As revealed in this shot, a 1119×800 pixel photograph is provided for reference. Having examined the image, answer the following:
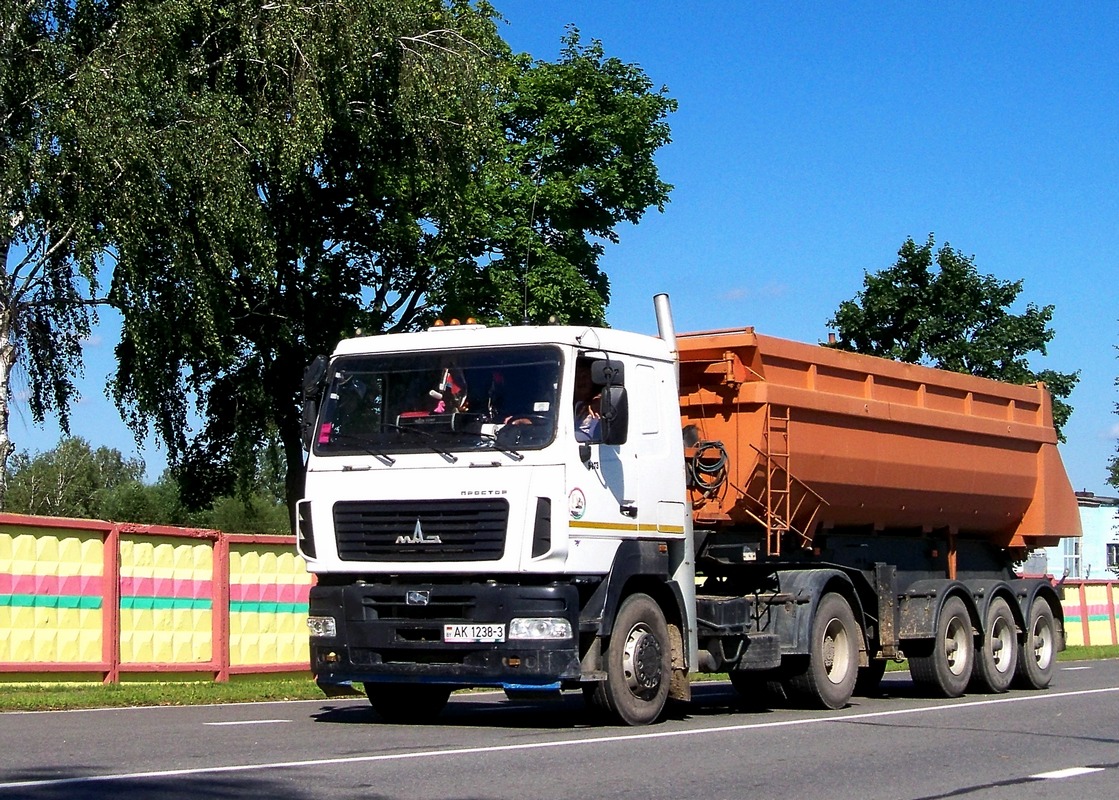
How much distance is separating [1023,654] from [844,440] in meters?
5.23

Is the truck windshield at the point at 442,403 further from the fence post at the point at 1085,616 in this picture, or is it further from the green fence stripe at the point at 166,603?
the fence post at the point at 1085,616

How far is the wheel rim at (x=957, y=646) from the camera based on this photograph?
17.7 m

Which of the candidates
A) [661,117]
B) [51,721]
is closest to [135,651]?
[51,721]

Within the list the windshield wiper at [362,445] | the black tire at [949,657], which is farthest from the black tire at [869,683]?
the windshield wiper at [362,445]

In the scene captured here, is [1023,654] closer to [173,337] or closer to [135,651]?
[135,651]

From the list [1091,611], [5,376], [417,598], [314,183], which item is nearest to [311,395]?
[417,598]

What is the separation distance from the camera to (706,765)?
32.7 ft

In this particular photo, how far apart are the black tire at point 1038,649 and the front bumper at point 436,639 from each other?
361 inches

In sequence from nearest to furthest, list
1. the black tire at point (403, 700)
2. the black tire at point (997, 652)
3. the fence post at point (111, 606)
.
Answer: the black tire at point (403, 700)
the fence post at point (111, 606)
the black tire at point (997, 652)

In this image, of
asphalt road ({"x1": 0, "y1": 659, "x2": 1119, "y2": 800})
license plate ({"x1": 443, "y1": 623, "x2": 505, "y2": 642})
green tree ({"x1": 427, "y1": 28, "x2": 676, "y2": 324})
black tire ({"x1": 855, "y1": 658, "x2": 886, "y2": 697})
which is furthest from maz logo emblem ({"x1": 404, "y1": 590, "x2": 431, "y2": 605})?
green tree ({"x1": 427, "y1": 28, "x2": 676, "y2": 324})

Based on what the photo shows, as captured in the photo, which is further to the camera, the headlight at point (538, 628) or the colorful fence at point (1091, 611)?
the colorful fence at point (1091, 611)

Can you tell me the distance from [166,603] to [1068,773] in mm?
11234

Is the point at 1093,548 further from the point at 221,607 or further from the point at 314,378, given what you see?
the point at 314,378

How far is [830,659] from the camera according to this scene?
50.9ft
